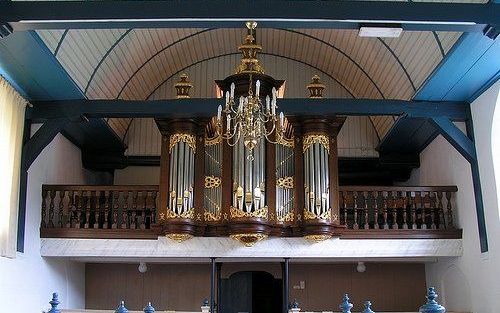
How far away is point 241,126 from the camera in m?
8.23

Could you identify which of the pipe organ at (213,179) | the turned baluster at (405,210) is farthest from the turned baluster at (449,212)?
the pipe organ at (213,179)

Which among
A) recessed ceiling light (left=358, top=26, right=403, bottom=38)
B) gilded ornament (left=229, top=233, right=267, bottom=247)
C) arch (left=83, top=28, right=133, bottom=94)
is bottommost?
gilded ornament (left=229, top=233, right=267, bottom=247)

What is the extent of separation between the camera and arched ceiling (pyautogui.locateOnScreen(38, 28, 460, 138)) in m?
10.2

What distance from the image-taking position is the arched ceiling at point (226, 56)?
33.6 ft

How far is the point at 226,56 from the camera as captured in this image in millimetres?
14578

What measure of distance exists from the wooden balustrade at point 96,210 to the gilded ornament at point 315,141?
274 cm

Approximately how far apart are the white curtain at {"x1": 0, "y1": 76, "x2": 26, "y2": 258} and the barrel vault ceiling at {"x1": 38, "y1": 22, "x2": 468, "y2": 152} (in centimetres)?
100

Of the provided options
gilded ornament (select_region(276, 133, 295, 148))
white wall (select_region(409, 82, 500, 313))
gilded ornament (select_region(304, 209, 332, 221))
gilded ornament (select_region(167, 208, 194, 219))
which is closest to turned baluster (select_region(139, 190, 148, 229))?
gilded ornament (select_region(167, 208, 194, 219))

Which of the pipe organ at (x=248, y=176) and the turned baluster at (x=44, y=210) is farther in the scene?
the turned baluster at (x=44, y=210)

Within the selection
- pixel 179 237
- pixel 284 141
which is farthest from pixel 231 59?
pixel 179 237

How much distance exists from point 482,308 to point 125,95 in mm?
8034

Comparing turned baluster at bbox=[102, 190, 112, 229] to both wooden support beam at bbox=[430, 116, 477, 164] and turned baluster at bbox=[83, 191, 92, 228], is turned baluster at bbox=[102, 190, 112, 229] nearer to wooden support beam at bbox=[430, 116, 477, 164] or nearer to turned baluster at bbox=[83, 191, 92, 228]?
turned baluster at bbox=[83, 191, 92, 228]

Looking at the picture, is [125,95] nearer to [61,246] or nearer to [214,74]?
[214,74]

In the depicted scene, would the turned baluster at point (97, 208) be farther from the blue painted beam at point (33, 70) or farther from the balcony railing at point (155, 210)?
the blue painted beam at point (33, 70)
